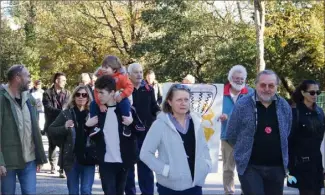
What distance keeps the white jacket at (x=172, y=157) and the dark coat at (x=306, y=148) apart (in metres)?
1.90

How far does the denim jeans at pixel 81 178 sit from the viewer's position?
23.3 ft

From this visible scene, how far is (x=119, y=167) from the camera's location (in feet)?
20.4

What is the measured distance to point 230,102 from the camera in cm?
827

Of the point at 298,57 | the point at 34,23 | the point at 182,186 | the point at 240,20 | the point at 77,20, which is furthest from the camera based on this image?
the point at 34,23

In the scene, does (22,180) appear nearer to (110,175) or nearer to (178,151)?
(110,175)

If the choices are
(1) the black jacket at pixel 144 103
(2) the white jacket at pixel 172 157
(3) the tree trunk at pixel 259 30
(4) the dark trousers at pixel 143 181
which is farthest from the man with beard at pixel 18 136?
(3) the tree trunk at pixel 259 30

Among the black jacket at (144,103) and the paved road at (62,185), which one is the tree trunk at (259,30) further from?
the black jacket at (144,103)

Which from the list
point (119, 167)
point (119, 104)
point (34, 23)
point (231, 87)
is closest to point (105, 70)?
point (119, 104)

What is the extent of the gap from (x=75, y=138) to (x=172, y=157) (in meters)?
2.54

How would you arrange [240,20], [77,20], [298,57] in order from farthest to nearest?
[77,20]
[240,20]
[298,57]

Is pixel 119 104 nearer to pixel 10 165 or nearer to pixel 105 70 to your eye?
pixel 105 70

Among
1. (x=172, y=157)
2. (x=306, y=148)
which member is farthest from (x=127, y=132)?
(x=306, y=148)

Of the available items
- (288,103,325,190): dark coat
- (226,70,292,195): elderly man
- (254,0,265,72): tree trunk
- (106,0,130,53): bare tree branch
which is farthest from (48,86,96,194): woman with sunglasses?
(106,0,130,53): bare tree branch

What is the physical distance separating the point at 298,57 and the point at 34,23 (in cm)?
2262
